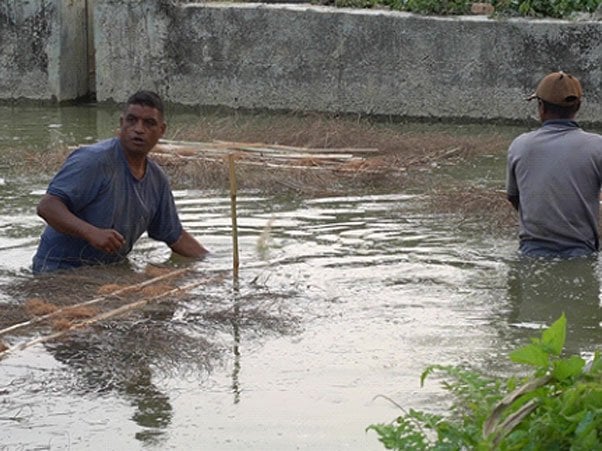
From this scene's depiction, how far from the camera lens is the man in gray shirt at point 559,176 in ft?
27.0

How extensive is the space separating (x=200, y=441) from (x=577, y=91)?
152 inches

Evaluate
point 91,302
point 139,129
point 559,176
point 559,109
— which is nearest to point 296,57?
point 559,109

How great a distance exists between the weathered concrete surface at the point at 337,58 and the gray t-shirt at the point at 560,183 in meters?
6.43

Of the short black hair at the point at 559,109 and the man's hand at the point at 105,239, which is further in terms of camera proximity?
the short black hair at the point at 559,109

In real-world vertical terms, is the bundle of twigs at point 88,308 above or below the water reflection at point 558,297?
above

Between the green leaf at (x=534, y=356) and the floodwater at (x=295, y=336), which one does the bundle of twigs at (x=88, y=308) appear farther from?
the green leaf at (x=534, y=356)

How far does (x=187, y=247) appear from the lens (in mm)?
8500

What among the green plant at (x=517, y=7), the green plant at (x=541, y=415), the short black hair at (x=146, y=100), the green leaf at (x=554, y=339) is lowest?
the green plant at (x=541, y=415)

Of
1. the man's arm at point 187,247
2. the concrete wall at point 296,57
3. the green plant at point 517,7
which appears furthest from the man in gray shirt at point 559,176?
the green plant at point 517,7

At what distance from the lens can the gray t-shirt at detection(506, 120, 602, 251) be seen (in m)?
8.23

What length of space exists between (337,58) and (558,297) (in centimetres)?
805

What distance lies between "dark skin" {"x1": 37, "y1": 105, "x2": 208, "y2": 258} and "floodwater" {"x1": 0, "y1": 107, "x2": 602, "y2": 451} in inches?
10.2

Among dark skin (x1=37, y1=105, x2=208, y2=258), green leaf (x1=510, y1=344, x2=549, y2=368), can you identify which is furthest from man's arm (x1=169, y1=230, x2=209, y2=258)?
→ green leaf (x1=510, y1=344, x2=549, y2=368)

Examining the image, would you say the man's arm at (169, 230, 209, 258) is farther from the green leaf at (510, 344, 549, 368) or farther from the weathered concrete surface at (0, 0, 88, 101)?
the weathered concrete surface at (0, 0, 88, 101)
